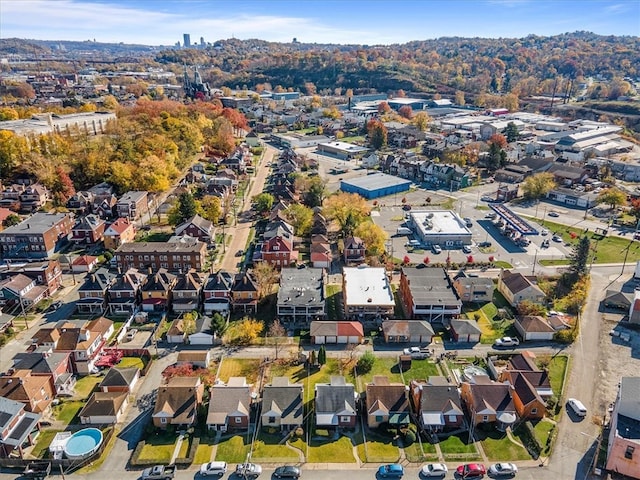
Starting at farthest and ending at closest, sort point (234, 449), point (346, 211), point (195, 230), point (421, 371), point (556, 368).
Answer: point (346, 211) → point (195, 230) → point (556, 368) → point (421, 371) → point (234, 449)

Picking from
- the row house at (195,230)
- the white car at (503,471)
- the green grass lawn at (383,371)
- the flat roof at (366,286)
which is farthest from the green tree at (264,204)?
the white car at (503,471)

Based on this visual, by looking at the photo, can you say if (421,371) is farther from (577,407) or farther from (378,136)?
(378,136)

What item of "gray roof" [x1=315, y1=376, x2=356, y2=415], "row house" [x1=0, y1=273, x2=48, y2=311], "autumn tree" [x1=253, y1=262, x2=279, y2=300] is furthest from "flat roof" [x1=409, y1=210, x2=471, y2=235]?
"row house" [x1=0, y1=273, x2=48, y2=311]

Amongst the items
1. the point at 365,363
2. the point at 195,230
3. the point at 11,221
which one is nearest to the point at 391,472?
the point at 365,363

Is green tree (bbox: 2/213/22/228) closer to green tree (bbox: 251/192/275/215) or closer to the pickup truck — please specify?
green tree (bbox: 251/192/275/215)

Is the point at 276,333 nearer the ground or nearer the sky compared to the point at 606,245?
nearer the ground

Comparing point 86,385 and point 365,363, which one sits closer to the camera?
point 86,385
